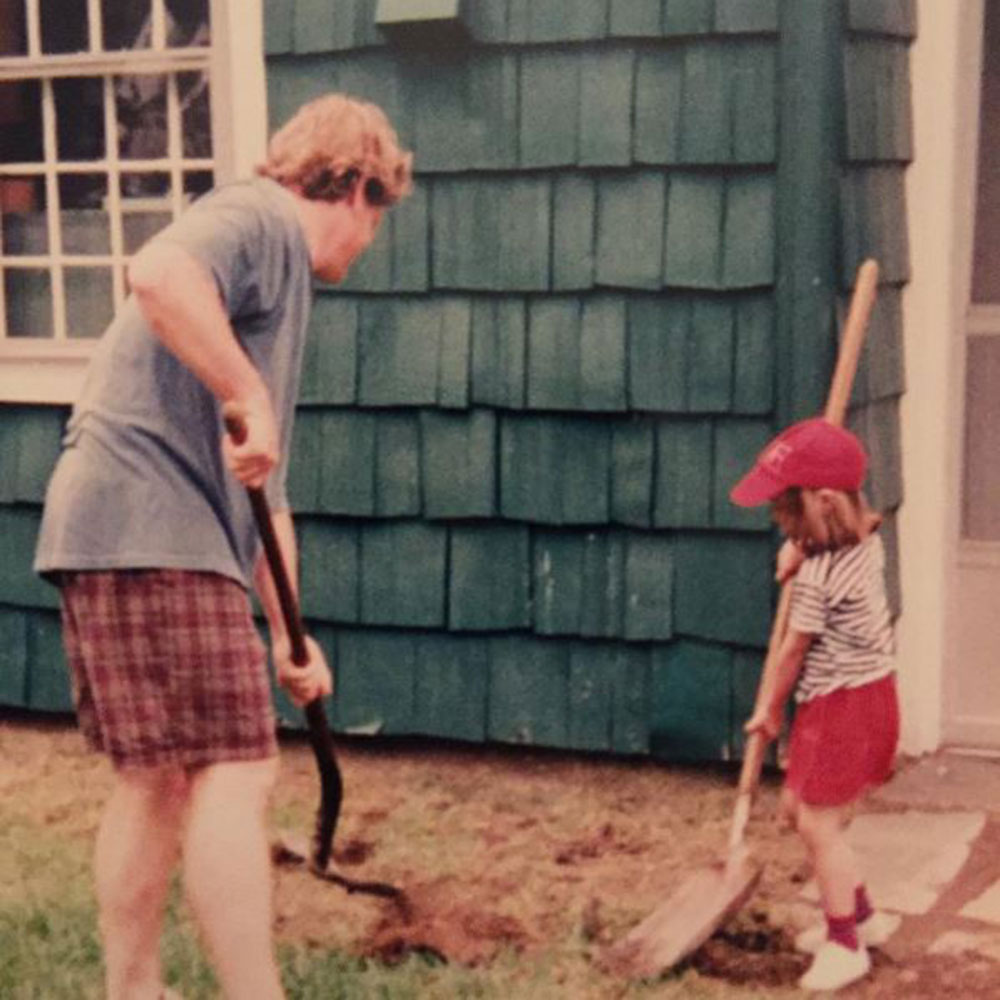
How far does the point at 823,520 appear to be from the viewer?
3840 millimetres

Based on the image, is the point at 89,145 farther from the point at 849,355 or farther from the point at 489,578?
the point at 849,355

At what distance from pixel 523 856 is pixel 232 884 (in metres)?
1.74

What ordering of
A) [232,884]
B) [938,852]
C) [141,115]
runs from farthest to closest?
[141,115] → [938,852] → [232,884]

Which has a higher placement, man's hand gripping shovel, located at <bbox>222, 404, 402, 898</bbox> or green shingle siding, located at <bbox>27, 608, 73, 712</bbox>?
man's hand gripping shovel, located at <bbox>222, 404, 402, 898</bbox>

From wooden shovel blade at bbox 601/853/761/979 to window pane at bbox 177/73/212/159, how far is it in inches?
107

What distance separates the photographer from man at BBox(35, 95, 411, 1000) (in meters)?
3.13

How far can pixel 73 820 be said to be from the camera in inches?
203

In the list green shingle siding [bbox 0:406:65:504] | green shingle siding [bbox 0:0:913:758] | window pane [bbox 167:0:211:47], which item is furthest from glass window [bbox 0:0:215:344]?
green shingle siding [bbox 0:0:913:758]

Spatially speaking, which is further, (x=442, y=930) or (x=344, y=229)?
(x=442, y=930)

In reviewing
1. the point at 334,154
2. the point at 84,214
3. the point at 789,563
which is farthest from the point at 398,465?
the point at 334,154

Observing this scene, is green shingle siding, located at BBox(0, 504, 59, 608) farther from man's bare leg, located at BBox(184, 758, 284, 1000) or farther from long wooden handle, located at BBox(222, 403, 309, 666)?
man's bare leg, located at BBox(184, 758, 284, 1000)

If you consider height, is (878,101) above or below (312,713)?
above

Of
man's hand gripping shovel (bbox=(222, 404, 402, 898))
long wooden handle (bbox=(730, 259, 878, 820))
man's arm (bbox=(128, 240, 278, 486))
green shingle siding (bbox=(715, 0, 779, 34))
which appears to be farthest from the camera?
green shingle siding (bbox=(715, 0, 779, 34))

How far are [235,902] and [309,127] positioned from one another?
4.23 feet
